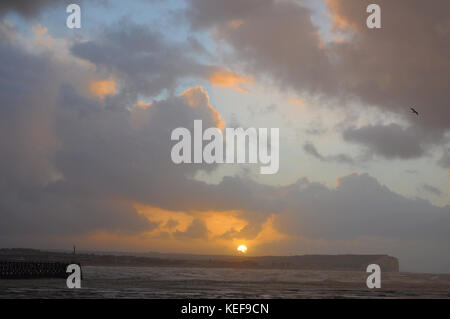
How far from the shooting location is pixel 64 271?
118062 mm
